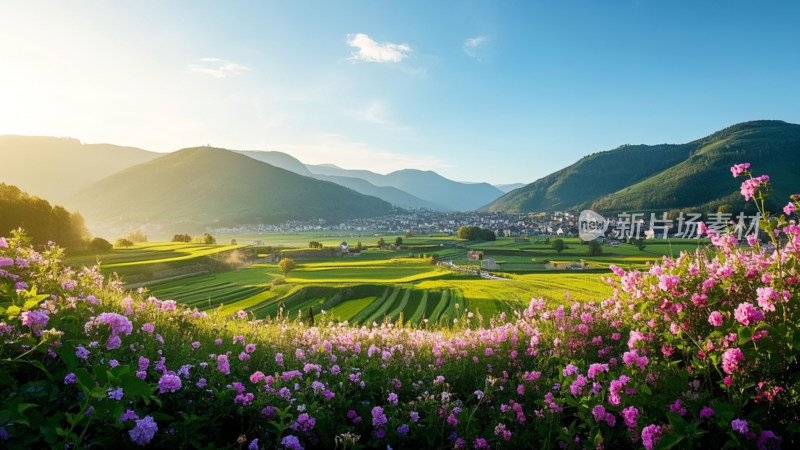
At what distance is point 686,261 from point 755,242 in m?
0.80

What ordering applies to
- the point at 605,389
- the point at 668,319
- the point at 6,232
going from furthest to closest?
the point at 6,232 → the point at 668,319 → the point at 605,389

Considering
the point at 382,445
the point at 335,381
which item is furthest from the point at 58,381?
the point at 382,445

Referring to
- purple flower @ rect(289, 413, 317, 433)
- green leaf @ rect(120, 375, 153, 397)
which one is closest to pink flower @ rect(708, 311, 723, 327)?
purple flower @ rect(289, 413, 317, 433)

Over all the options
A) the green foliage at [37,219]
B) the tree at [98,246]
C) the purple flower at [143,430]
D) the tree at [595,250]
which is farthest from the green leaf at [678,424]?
the tree at [595,250]

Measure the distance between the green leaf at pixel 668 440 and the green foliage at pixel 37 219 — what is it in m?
54.2

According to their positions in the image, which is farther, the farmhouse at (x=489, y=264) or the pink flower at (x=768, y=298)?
the farmhouse at (x=489, y=264)

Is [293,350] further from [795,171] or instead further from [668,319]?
[795,171]

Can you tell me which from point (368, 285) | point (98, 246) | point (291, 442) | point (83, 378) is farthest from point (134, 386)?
point (98, 246)

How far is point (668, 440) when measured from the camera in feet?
10.3

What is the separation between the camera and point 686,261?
546 cm

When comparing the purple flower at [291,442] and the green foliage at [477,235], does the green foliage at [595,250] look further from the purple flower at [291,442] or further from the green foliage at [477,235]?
the purple flower at [291,442]

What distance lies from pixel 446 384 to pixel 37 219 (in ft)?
201

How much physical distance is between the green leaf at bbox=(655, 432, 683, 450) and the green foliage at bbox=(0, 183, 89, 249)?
54184 millimetres

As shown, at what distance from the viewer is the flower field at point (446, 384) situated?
3279 millimetres
